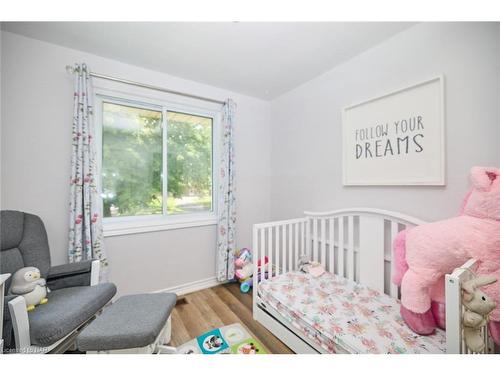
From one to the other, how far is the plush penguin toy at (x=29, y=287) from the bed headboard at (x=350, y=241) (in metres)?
1.41

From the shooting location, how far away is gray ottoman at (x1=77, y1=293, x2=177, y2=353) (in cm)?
97

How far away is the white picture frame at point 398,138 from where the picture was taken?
128 centimetres

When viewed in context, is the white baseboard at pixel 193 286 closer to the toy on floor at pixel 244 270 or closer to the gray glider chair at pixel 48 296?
the toy on floor at pixel 244 270

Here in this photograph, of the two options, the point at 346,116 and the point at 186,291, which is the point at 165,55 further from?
the point at 186,291

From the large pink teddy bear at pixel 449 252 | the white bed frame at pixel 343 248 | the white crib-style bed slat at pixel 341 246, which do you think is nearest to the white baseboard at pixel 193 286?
the white bed frame at pixel 343 248

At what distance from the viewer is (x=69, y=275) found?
55.6 inches

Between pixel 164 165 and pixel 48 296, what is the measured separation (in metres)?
1.36

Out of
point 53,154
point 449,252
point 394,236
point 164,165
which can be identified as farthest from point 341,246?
point 53,154

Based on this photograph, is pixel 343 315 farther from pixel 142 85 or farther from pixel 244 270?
pixel 142 85

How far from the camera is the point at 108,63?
5.92 ft

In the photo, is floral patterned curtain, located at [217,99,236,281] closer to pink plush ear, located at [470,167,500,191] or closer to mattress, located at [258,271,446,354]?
mattress, located at [258,271,446,354]

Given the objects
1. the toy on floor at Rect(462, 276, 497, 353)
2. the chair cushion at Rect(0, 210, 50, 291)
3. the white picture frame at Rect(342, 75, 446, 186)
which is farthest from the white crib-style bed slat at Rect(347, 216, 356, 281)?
the chair cushion at Rect(0, 210, 50, 291)
